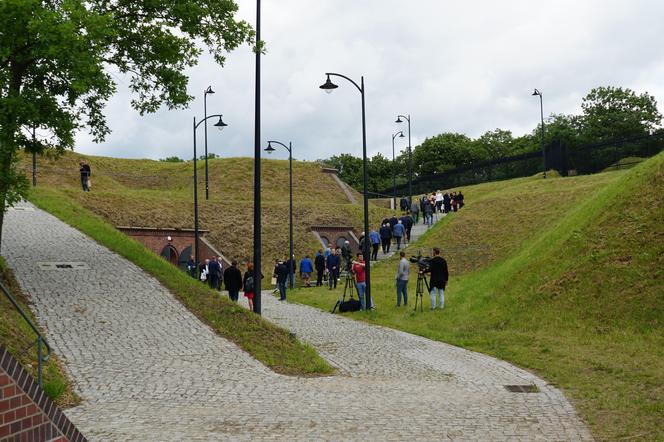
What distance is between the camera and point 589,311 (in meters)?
15.4

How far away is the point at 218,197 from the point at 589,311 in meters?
33.7

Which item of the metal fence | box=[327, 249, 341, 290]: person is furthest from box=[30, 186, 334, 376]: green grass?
the metal fence

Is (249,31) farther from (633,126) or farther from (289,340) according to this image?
(633,126)

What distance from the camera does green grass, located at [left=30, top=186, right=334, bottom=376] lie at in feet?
39.6

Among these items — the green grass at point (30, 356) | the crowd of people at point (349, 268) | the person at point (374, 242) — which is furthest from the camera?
the person at point (374, 242)

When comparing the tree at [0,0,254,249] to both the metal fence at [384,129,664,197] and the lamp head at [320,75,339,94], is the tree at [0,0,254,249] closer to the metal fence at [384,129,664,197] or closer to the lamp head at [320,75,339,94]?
the lamp head at [320,75,339,94]

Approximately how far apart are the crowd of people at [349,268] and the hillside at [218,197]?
4.35m

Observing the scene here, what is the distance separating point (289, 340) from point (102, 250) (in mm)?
11078

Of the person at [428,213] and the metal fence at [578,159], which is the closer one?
the person at [428,213]

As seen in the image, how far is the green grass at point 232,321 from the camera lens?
12062 mm

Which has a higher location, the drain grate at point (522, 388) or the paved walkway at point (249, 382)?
the paved walkway at point (249, 382)

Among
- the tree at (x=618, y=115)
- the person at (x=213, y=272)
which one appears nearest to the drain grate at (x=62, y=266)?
the person at (x=213, y=272)

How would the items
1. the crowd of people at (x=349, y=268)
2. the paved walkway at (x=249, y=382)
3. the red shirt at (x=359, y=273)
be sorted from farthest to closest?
the red shirt at (x=359, y=273) < the crowd of people at (x=349, y=268) < the paved walkway at (x=249, y=382)

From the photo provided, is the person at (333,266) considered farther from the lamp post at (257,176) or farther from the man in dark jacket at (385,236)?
the lamp post at (257,176)
